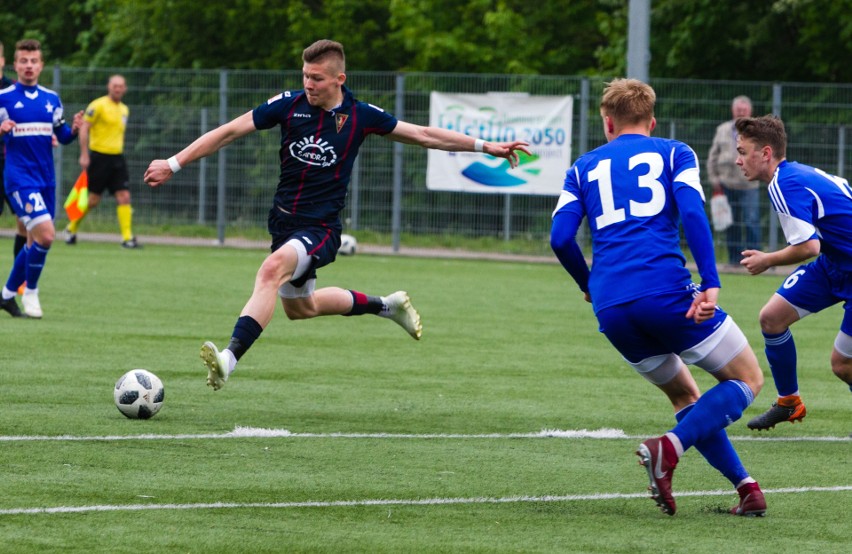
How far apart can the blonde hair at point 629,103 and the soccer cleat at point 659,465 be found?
1.34 m

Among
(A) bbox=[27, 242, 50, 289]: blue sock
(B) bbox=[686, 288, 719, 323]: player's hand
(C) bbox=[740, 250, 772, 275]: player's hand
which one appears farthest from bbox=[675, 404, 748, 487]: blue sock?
(A) bbox=[27, 242, 50, 289]: blue sock

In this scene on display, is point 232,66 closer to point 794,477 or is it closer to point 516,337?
point 516,337

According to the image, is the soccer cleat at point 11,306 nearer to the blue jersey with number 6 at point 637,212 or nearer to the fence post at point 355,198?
the blue jersey with number 6 at point 637,212

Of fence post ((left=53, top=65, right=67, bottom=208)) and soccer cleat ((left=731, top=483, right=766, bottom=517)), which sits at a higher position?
fence post ((left=53, top=65, right=67, bottom=208))

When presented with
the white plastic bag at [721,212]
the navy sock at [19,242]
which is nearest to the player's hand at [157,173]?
the navy sock at [19,242]

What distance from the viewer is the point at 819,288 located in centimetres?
786

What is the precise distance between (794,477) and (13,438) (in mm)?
3569

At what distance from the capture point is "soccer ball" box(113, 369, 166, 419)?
775cm

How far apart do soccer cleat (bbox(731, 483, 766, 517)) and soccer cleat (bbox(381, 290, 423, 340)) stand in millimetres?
3957

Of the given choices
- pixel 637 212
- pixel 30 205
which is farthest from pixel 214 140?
pixel 30 205

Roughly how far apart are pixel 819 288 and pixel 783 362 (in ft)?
1.50

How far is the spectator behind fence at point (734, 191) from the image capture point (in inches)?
785

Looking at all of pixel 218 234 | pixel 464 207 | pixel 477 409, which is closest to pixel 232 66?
pixel 218 234

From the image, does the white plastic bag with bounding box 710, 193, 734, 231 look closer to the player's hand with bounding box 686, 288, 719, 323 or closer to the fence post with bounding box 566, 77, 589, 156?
the fence post with bounding box 566, 77, 589, 156
